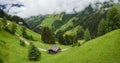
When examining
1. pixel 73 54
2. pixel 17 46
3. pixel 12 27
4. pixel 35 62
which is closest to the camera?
pixel 73 54

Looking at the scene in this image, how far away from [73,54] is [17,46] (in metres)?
58.3

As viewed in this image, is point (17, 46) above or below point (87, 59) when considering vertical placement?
below

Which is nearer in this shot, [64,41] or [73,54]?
[73,54]

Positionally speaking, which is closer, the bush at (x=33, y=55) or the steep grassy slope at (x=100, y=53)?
the steep grassy slope at (x=100, y=53)

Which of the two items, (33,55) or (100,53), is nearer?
(100,53)

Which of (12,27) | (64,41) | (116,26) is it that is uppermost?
(116,26)

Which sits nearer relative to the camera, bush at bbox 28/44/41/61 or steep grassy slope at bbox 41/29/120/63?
steep grassy slope at bbox 41/29/120/63

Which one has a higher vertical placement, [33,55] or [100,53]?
[100,53]

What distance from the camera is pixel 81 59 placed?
228 feet

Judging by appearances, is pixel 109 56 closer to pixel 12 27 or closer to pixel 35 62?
pixel 35 62

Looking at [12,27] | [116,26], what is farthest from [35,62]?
[12,27]

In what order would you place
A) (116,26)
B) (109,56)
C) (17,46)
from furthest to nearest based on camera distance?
(17,46) → (116,26) → (109,56)

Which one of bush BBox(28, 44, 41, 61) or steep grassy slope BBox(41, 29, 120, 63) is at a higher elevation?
steep grassy slope BBox(41, 29, 120, 63)

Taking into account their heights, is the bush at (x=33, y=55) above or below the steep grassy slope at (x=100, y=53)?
below
